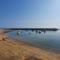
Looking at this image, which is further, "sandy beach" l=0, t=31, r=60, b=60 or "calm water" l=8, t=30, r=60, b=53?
"calm water" l=8, t=30, r=60, b=53

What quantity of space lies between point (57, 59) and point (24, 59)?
5135mm

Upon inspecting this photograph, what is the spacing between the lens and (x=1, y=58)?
32.6 ft

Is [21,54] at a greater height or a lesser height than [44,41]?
greater

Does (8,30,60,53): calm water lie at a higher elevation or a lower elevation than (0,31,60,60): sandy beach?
lower

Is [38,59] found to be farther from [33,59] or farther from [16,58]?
[16,58]

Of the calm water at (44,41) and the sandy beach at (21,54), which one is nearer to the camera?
the sandy beach at (21,54)

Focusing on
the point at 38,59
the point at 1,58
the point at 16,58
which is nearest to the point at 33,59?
the point at 38,59

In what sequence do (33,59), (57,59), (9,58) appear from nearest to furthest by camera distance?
(9,58)
(33,59)
(57,59)

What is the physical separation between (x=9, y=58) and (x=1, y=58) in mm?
568

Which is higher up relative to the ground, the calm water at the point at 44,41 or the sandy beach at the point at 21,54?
the sandy beach at the point at 21,54

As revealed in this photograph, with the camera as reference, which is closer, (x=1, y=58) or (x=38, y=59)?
(x=1, y=58)

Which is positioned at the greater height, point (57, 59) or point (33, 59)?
point (33, 59)

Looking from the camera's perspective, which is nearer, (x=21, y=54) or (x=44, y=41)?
(x=21, y=54)

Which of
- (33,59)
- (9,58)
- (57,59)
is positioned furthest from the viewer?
(57,59)
